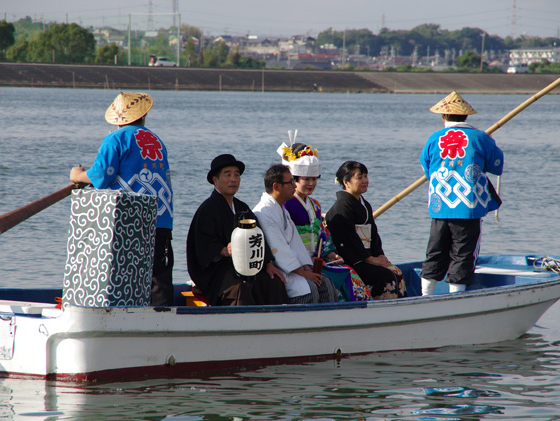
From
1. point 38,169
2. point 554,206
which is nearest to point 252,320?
point 554,206

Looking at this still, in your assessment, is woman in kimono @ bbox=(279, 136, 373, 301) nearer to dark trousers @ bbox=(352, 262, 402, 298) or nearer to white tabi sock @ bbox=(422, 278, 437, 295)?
dark trousers @ bbox=(352, 262, 402, 298)

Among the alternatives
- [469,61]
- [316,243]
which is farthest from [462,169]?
[469,61]

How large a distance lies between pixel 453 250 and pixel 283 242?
1.80 m

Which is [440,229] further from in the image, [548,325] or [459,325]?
[548,325]

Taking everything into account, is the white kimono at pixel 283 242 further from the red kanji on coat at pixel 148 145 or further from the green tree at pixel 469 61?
the green tree at pixel 469 61

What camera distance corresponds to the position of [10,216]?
5.68 metres

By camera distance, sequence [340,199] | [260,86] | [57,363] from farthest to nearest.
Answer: [260,86] < [340,199] < [57,363]

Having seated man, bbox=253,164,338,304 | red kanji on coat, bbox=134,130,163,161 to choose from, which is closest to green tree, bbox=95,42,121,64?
red kanji on coat, bbox=134,130,163,161

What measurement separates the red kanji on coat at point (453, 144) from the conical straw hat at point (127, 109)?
8.31 feet

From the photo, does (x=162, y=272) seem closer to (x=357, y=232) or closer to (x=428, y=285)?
(x=357, y=232)

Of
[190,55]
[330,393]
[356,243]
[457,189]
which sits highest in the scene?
[190,55]

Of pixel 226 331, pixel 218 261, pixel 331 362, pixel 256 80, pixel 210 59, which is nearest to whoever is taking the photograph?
pixel 226 331

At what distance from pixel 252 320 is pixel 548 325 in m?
3.84

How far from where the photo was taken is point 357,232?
21.4 ft
